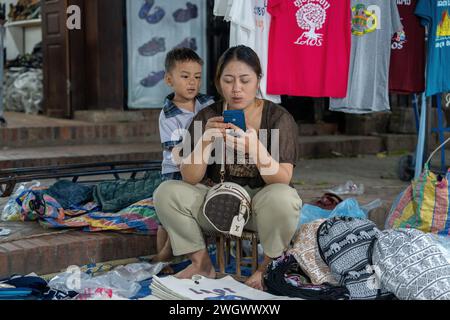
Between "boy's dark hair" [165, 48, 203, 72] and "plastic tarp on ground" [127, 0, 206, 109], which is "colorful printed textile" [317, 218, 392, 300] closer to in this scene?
"boy's dark hair" [165, 48, 203, 72]

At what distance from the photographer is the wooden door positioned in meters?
7.29

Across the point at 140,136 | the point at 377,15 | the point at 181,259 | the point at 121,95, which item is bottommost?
the point at 181,259

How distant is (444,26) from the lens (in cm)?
459

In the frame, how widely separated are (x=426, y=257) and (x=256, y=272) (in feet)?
2.62

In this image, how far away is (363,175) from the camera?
6.15 metres

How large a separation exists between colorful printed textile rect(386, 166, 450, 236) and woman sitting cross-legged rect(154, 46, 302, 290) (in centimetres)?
81

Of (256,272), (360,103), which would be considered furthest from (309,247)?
(360,103)

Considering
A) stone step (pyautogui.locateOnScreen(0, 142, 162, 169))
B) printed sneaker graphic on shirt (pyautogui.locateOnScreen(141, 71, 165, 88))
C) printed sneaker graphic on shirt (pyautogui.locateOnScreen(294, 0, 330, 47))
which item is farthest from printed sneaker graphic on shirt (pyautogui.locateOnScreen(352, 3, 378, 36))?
printed sneaker graphic on shirt (pyautogui.locateOnScreen(141, 71, 165, 88))

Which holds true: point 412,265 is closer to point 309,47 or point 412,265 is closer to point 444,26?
point 309,47

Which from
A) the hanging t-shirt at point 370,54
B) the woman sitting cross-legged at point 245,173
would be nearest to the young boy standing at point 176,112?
the woman sitting cross-legged at point 245,173

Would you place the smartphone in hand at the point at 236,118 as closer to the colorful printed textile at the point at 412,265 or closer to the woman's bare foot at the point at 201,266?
the woman's bare foot at the point at 201,266
